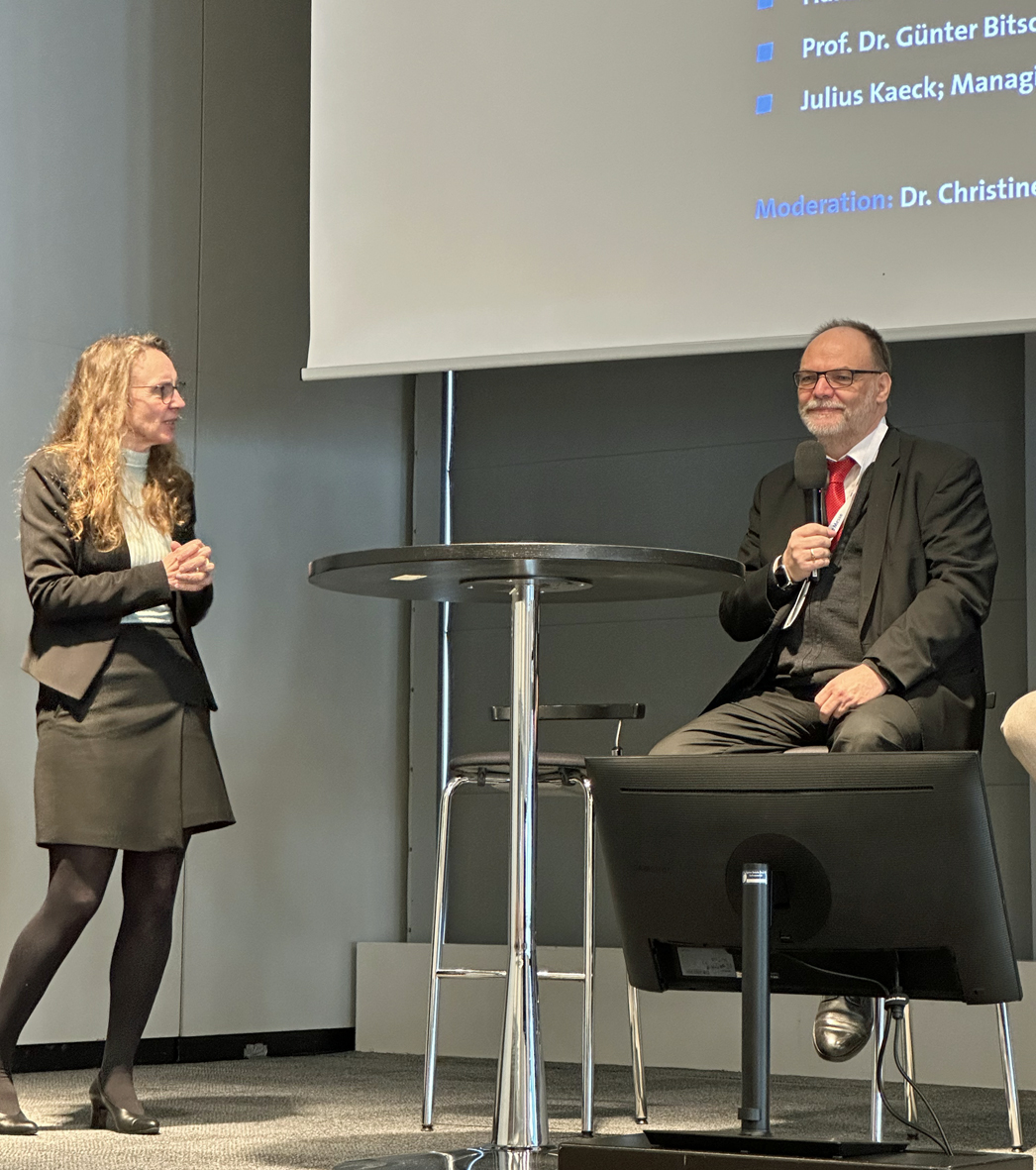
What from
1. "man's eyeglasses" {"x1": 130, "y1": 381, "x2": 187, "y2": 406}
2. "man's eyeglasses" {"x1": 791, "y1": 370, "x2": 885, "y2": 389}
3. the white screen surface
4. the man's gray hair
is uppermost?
the white screen surface

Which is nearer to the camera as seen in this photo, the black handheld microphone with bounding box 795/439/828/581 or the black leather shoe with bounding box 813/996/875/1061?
the black leather shoe with bounding box 813/996/875/1061

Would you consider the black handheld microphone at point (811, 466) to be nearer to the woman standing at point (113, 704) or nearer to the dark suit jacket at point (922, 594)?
the dark suit jacket at point (922, 594)

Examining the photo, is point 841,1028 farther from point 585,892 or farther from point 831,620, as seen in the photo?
point 831,620

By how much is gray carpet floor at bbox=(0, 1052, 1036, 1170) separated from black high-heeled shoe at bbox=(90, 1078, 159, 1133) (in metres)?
0.03

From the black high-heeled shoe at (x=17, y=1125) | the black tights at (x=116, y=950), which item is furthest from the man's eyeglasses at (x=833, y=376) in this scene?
the black high-heeled shoe at (x=17, y=1125)

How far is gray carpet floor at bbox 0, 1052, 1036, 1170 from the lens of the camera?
269 centimetres

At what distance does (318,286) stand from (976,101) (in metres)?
1.67

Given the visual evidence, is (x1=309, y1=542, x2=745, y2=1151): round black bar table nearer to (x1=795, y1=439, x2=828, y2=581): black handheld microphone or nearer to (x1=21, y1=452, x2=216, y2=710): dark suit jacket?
→ (x1=795, y1=439, x2=828, y2=581): black handheld microphone

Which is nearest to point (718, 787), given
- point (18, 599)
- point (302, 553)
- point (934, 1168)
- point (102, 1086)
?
point (934, 1168)

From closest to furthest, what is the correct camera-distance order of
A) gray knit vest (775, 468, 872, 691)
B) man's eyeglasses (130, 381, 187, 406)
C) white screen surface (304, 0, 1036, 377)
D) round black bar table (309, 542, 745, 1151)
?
1. round black bar table (309, 542, 745, 1151)
2. gray knit vest (775, 468, 872, 691)
3. man's eyeglasses (130, 381, 187, 406)
4. white screen surface (304, 0, 1036, 377)

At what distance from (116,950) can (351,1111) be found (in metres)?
0.58

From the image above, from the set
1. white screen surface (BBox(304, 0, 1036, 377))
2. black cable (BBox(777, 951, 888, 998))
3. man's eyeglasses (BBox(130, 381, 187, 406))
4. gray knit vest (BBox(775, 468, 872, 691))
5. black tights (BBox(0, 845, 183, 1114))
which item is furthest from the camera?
white screen surface (BBox(304, 0, 1036, 377))

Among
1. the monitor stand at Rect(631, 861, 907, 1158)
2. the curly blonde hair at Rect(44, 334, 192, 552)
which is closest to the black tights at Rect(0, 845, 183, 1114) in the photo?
the curly blonde hair at Rect(44, 334, 192, 552)

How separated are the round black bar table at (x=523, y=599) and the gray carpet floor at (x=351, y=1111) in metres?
0.28
